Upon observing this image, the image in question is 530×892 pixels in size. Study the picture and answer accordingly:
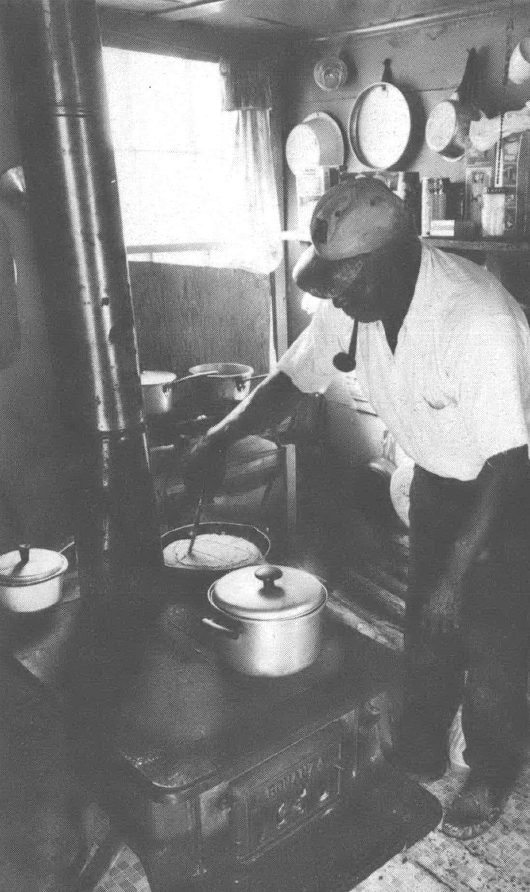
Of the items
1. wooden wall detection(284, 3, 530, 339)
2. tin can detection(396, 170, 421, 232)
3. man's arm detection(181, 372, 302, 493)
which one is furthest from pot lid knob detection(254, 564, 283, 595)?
wooden wall detection(284, 3, 530, 339)

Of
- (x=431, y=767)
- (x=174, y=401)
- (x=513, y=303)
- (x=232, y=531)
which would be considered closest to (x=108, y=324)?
(x=232, y=531)

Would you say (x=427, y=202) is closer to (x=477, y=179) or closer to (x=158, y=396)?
(x=477, y=179)

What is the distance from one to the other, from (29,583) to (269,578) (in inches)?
38.9

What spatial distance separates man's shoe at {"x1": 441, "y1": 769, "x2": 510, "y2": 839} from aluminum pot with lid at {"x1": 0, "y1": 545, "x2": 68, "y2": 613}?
187cm

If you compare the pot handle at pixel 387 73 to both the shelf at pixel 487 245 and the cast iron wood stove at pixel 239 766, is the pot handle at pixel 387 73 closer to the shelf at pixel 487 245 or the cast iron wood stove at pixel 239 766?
the shelf at pixel 487 245

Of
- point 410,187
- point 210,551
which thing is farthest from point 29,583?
point 410,187

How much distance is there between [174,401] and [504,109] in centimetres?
256

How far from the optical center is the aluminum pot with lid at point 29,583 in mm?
2717

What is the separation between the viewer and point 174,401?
4.35 m

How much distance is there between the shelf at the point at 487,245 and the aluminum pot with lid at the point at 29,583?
2.40 metres

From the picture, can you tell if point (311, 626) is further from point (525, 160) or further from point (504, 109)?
point (504, 109)

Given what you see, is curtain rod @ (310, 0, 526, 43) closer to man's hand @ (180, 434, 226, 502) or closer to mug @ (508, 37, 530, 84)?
mug @ (508, 37, 530, 84)

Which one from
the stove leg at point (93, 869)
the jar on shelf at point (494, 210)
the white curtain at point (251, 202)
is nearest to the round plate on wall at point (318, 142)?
the white curtain at point (251, 202)

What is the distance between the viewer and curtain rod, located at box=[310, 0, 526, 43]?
13.6 ft
